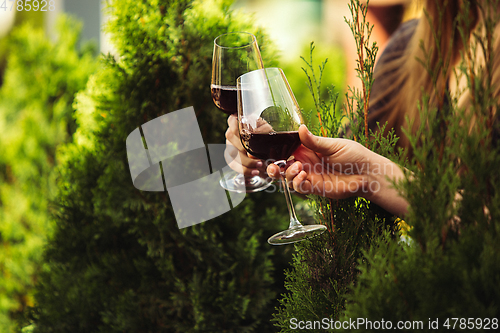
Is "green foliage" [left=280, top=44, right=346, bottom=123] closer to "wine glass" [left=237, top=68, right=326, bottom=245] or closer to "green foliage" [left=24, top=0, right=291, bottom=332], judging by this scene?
"green foliage" [left=24, top=0, right=291, bottom=332]

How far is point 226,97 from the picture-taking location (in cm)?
141

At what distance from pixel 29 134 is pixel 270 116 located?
2794mm

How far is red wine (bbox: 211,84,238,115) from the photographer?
1.41 meters

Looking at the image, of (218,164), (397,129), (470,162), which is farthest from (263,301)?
(397,129)

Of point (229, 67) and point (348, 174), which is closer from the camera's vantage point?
point (348, 174)

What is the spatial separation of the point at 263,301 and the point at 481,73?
1.30 m

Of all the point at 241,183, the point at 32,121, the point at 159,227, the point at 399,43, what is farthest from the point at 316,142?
the point at 32,121

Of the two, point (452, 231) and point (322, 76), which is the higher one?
point (452, 231)

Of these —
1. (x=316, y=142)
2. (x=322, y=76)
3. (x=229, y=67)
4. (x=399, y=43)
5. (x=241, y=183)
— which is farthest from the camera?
(x=322, y=76)

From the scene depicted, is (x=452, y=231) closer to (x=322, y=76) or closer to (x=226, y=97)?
(x=226, y=97)

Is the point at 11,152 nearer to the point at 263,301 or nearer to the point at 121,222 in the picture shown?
the point at 121,222

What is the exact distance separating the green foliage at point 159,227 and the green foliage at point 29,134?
137cm

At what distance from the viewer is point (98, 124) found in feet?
5.90

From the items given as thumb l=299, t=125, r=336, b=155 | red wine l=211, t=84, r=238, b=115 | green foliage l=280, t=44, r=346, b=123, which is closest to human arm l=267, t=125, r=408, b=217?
thumb l=299, t=125, r=336, b=155
